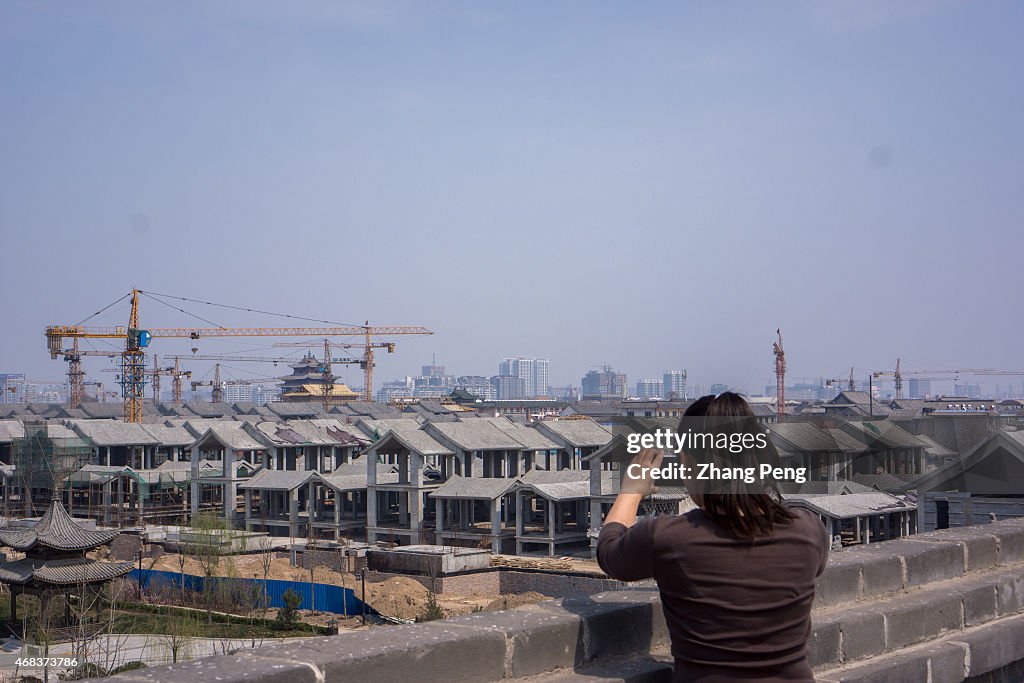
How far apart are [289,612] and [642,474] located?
16952 millimetres

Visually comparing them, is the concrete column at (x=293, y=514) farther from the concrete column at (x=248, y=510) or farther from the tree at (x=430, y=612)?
the tree at (x=430, y=612)

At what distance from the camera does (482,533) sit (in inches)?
1006

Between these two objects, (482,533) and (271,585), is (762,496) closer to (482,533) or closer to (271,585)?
(271,585)

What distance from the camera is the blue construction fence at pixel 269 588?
19.7 meters

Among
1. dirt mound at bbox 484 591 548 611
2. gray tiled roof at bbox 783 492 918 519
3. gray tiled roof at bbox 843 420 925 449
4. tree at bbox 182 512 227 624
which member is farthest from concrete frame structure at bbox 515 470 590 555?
gray tiled roof at bbox 843 420 925 449

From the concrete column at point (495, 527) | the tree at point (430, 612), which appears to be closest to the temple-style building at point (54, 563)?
the tree at point (430, 612)

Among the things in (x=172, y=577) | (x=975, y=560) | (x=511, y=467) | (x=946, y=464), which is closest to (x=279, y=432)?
(x=511, y=467)

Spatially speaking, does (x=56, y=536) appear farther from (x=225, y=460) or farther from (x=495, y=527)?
(x=225, y=460)

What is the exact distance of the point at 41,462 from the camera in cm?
2683

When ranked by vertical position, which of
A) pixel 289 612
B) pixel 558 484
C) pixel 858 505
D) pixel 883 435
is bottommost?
pixel 289 612

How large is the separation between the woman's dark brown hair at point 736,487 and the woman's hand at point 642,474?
158mm

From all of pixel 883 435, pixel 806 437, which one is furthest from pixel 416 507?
pixel 806 437

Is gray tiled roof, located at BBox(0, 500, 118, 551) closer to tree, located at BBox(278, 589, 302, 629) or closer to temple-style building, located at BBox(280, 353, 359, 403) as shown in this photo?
tree, located at BBox(278, 589, 302, 629)

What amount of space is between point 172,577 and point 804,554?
2203 cm
